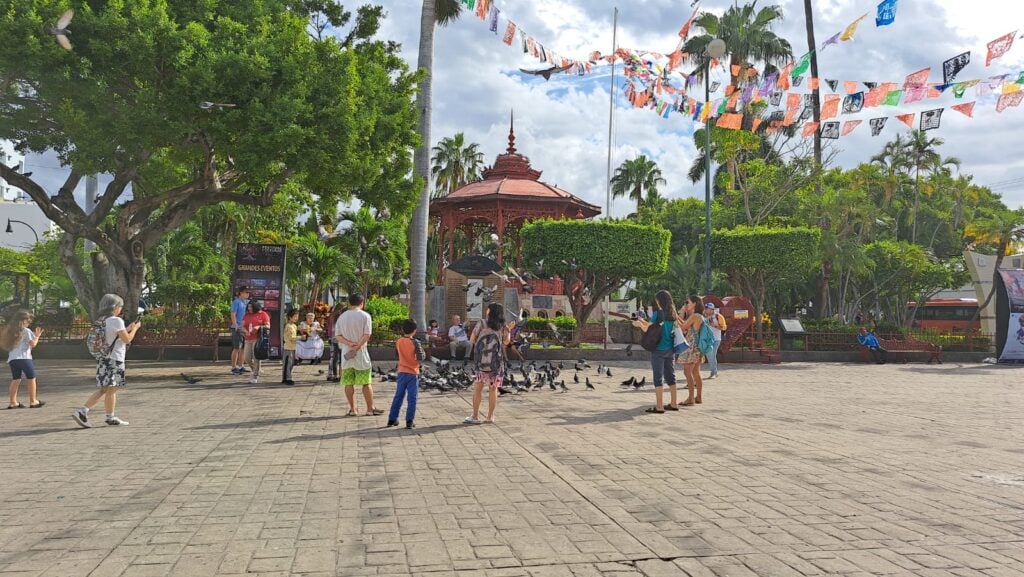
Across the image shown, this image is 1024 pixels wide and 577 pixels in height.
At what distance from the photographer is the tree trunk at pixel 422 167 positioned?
695 inches

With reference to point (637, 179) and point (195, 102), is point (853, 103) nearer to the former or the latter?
point (195, 102)

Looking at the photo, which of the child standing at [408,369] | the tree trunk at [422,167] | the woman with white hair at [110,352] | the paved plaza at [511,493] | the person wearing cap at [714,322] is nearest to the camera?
the paved plaza at [511,493]

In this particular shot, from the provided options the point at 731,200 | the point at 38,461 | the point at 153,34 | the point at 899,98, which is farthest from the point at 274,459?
the point at 731,200

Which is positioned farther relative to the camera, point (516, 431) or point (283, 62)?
point (283, 62)

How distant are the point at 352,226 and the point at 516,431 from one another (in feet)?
71.7

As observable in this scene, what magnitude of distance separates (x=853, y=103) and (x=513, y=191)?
583 inches

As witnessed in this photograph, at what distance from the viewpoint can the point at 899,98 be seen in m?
15.6

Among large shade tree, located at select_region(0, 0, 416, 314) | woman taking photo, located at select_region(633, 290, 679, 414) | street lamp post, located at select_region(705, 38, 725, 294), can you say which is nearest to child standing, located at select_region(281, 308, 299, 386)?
large shade tree, located at select_region(0, 0, 416, 314)

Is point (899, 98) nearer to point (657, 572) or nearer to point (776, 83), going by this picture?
point (776, 83)

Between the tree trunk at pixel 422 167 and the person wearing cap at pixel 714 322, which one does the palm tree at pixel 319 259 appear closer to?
the tree trunk at pixel 422 167

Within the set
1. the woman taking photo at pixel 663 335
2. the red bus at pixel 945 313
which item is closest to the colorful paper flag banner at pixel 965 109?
the woman taking photo at pixel 663 335

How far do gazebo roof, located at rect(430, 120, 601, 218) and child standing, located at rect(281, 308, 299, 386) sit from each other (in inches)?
672

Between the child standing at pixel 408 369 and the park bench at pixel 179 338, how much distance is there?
11.3 metres

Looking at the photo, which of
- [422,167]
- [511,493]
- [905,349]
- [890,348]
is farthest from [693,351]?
[905,349]
